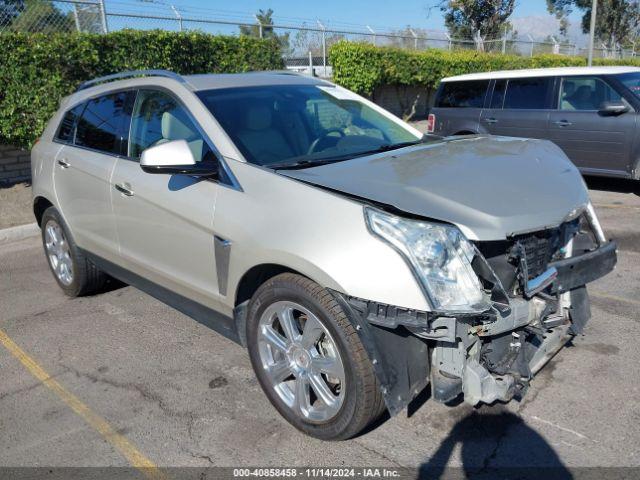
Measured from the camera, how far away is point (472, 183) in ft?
9.37

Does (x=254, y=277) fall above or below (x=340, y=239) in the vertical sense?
below

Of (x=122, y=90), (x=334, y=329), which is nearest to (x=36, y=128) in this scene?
(x=122, y=90)

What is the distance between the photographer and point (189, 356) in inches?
154

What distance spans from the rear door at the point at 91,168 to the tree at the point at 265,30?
8.42 m

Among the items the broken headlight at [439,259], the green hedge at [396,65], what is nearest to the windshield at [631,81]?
the broken headlight at [439,259]

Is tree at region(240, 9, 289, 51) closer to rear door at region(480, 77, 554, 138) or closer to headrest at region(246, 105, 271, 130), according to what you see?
rear door at region(480, 77, 554, 138)

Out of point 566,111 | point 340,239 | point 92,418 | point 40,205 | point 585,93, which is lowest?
point 92,418

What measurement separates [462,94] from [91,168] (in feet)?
23.7

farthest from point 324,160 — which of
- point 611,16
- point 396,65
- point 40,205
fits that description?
point 611,16

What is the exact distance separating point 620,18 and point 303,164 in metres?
43.1

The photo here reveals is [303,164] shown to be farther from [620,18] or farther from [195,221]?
[620,18]

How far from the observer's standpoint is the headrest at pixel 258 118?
353cm

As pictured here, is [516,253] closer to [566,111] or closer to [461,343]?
[461,343]

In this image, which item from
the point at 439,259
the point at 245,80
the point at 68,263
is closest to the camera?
the point at 439,259
